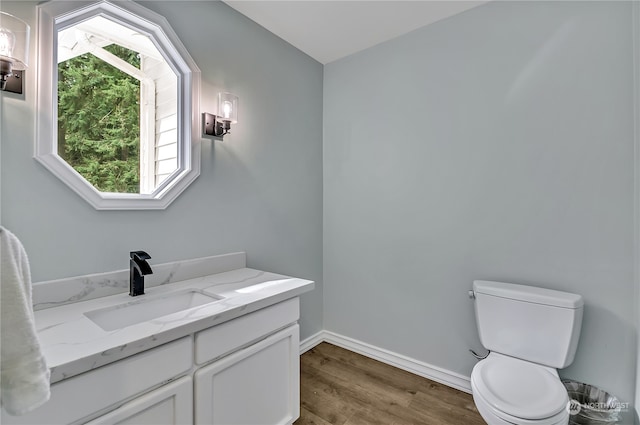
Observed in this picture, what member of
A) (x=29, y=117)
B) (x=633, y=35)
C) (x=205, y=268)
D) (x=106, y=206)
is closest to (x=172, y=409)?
(x=205, y=268)

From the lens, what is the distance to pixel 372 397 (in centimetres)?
185

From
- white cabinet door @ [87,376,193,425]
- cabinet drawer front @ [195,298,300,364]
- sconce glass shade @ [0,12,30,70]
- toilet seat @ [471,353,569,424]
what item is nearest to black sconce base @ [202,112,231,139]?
sconce glass shade @ [0,12,30,70]

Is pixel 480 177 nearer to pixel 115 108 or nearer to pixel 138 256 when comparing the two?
pixel 138 256

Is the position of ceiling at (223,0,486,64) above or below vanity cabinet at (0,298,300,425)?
above

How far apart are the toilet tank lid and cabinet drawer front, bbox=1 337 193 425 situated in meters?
1.57

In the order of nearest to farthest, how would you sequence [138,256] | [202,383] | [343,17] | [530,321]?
[202,383] < [138,256] < [530,321] < [343,17]

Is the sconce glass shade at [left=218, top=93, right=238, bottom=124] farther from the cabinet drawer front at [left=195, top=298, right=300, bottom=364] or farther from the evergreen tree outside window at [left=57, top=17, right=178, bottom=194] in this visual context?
the cabinet drawer front at [left=195, top=298, right=300, bottom=364]

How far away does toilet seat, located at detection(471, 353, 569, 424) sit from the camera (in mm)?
1168

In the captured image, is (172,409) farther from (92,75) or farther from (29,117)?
(92,75)

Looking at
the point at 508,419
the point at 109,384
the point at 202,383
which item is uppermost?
the point at 109,384

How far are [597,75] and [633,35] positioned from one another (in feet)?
0.65

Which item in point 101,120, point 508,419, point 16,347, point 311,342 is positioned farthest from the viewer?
point 311,342

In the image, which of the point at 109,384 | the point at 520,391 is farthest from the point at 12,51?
the point at 520,391

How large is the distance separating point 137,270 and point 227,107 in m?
1.01
